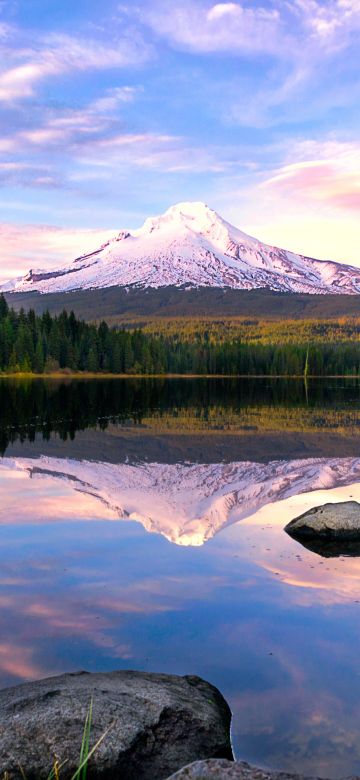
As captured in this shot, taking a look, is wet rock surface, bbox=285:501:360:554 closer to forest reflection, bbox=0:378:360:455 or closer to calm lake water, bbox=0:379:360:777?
calm lake water, bbox=0:379:360:777

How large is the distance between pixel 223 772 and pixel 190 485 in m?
23.1

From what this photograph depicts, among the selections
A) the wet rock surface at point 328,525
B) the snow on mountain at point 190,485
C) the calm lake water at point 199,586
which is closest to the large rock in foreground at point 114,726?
the calm lake water at point 199,586

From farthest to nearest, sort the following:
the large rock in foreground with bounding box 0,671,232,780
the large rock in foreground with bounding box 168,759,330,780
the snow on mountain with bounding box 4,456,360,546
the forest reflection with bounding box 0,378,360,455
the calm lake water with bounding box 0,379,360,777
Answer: the forest reflection with bounding box 0,378,360,455 → the snow on mountain with bounding box 4,456,360,546 → the calm lake water with bounding box 0,379,360,777 → the large rock in foreground with bounding box 0,671,232,780 → the large rock in foreground with bounding box 168,759,330,780

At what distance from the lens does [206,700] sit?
403 inches

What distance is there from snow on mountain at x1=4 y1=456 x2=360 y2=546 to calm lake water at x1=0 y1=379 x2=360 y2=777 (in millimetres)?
94

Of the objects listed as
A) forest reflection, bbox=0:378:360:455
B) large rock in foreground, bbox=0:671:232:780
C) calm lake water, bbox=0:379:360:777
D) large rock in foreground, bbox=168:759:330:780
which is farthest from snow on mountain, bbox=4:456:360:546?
large rock in foreground, bbox=168:759:330:780

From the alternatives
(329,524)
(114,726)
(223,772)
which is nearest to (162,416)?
(329,524)

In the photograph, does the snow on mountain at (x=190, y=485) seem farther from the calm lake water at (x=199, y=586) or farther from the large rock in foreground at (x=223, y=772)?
the large rock in foreground at (x=223, y=772)

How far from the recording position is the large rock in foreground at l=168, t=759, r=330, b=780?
689cm

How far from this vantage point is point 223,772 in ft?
22.7

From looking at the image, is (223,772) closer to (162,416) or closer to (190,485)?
(190,485)

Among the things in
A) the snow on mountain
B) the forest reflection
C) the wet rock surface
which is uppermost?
the wet rock surface

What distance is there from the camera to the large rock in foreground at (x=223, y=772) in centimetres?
689

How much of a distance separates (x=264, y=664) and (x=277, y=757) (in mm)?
2723
